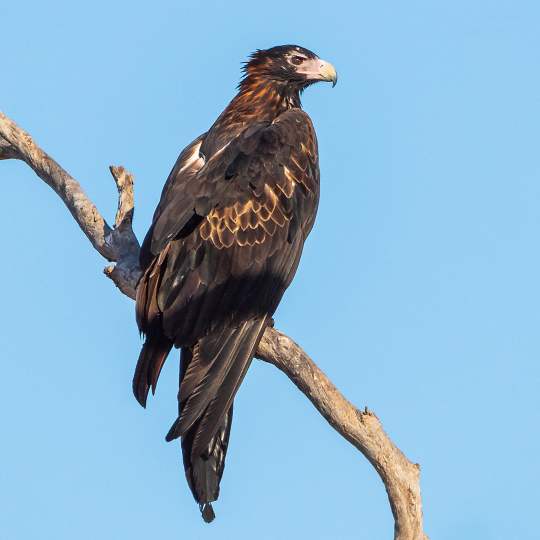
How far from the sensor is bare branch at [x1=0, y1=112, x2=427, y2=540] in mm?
7359

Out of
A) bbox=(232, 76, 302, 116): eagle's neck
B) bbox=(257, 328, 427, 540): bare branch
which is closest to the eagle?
bbox=(232, 76, 302, 116): eagle's neck

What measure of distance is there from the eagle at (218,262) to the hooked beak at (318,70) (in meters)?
0.73

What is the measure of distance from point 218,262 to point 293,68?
2344 millimetres

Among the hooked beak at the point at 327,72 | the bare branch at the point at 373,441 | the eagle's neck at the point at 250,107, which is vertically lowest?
the bare branch at the point at 373,441

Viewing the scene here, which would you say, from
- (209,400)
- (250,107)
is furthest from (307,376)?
(250,107)

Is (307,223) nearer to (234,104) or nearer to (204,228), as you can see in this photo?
(204,228)

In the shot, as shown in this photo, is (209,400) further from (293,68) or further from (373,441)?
(293,68)

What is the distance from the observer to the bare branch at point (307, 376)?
24.1 feet

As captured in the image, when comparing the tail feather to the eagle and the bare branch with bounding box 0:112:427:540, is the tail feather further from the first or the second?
the bare branch with bounding box 0:112:427:540

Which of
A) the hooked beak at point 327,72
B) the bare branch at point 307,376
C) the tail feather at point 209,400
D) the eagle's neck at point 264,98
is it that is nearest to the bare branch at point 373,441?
the bare branch at point 307,376

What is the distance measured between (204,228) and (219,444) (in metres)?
1.45

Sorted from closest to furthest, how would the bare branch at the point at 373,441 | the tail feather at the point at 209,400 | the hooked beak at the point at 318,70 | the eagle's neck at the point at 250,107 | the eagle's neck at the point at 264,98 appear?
the bare branch at the point at 373,441 < the tail feather at the point at 209,400 < the eagle's neck at the point at 250,107 < the eagle's neck at the point at 264,98 < the hooked beak at the point at 318,70

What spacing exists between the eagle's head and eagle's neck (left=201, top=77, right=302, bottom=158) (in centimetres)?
6

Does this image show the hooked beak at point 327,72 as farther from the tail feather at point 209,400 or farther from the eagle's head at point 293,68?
the tail feather at point 209,400
